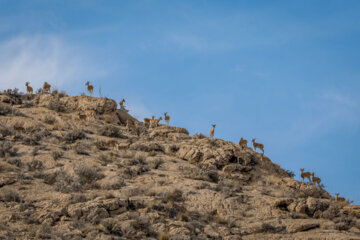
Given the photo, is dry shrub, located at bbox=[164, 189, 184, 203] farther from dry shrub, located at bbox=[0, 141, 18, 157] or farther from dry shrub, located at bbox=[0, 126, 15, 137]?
dry shrub, located at bbox=[0, 126, 15, 137]

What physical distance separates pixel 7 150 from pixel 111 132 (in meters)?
6.76

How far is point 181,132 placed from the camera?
2923 centimetres

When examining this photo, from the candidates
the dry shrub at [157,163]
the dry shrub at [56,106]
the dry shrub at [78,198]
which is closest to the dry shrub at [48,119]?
the dry shrub at [56,106]

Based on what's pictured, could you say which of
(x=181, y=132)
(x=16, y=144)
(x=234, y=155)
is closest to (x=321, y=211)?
(x=234, y=155)

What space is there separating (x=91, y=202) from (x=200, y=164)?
8.07 m

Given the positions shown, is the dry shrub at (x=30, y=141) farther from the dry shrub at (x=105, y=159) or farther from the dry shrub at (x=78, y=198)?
the dry shrub at (x=78, y=198)

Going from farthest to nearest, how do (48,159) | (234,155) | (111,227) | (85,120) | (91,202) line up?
(85,120), (234,155), (48,159), (91,202), (111,227)

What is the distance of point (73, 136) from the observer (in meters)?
24.7

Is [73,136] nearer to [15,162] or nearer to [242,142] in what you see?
[15,162]

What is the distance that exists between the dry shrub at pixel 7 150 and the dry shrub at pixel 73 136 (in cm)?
330

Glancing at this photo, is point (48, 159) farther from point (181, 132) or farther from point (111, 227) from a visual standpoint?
point (181, 132)

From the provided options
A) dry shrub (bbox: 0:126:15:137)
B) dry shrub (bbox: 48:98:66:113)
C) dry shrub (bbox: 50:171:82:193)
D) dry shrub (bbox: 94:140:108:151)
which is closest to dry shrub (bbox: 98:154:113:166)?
dry shrub (bbox: 94:140:108:151)

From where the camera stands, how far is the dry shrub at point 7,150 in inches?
823

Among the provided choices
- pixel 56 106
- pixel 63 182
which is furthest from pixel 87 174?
pixel 56 106
